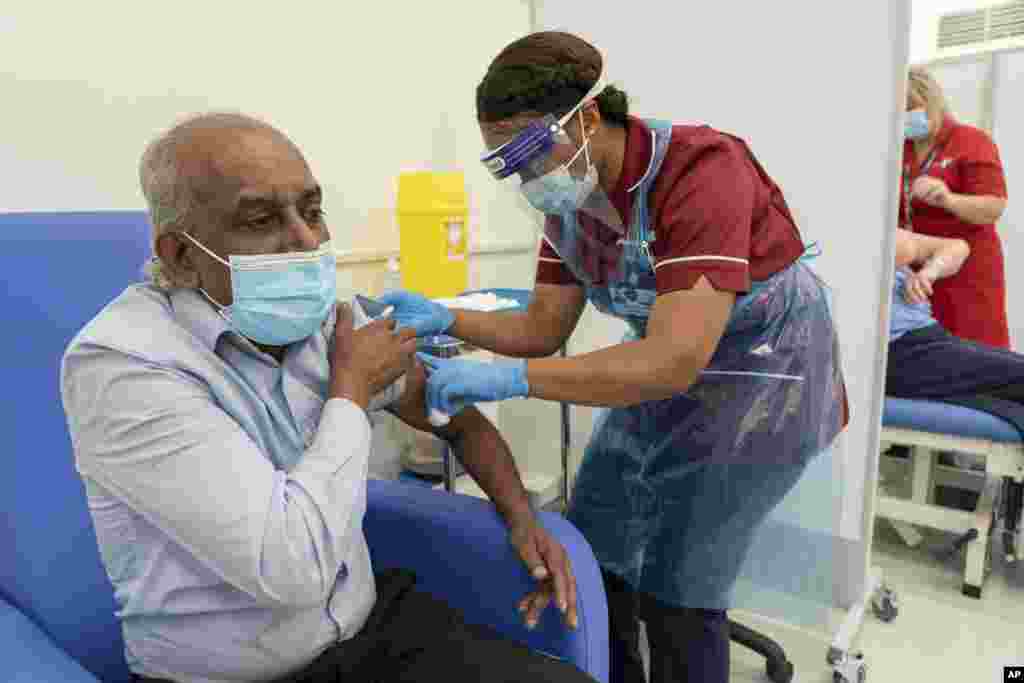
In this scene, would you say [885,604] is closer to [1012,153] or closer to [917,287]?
[917,287]

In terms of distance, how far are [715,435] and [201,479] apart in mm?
906

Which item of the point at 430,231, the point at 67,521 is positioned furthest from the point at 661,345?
the point at 430,231

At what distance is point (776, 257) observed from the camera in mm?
1282

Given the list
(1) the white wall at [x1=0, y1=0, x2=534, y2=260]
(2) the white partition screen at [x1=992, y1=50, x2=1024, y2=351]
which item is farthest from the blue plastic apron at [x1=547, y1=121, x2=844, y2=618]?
(2) the white partition screen at [x1=992, y1=50, x2=1024, y2=351]

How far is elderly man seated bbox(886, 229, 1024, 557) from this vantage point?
7.42 ft

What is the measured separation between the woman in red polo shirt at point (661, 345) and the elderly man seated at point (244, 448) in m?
0.17

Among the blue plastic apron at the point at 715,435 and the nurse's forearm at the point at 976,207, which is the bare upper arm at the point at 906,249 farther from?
the blue plastic apron at the point at 715,435

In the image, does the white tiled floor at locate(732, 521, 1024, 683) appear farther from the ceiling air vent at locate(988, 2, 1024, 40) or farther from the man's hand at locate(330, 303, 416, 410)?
the ceiling air vent at locate(988, 2, 1024, 40)

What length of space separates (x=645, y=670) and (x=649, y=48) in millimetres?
1754

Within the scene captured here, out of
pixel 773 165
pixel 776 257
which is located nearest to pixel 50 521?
pixel 776 257

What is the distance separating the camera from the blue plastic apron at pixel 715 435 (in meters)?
1.33

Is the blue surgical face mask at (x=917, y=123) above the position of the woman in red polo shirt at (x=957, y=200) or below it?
above

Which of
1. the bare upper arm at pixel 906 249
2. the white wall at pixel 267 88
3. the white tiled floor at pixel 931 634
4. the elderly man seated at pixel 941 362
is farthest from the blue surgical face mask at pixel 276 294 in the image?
the bare upper arm at pixel 906 249

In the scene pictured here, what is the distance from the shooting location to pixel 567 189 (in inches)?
50.3
